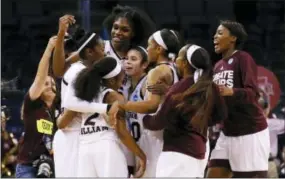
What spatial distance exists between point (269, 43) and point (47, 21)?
278 centimetres

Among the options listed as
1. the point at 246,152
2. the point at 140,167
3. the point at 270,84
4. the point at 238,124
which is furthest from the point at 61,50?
the point at 270,84

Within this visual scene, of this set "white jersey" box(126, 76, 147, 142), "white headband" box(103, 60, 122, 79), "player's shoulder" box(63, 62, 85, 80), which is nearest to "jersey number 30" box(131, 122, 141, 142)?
"white jersey" box(126, 76, 147, 142)

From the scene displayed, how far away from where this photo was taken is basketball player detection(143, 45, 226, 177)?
5.96 metres

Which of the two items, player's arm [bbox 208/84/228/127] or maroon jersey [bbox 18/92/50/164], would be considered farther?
maroon jersey [bbox 18/92/50/164]

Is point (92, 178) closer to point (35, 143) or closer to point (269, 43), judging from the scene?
point (35, 143)

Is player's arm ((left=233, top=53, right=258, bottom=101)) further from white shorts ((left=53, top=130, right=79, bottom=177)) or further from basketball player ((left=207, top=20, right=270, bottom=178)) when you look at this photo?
white shorts ((left=53, top=130, right=79, bottom=177))

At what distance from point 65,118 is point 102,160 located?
51 cm

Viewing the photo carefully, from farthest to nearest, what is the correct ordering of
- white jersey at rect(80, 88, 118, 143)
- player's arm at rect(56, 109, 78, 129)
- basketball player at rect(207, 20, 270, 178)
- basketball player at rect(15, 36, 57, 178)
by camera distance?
basketball player at rect(15, 36, 57, 178), basketball player at rect(207, 20, 270, 178), player's arm at rect(56, 109, 78, 129), white jersey at rect(80, 88, 118, 143)

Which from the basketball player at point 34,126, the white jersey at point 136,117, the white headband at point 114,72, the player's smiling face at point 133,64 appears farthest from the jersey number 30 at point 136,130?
the basketball player at point 34,126

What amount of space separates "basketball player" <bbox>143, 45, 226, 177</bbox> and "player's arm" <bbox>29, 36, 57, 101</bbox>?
104 centimetres

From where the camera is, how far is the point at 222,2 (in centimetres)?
908

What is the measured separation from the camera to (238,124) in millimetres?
6914

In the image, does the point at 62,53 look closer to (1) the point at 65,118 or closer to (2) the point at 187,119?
(1) the point at 65,118

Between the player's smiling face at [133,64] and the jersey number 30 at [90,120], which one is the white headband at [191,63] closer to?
the player's smiling face at [133,64]
